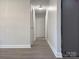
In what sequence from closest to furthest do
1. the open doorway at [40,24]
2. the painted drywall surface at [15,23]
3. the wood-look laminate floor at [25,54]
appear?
the wood-look laminate floor at [25,54], the painted drywall surface at [15,23], the open doorway at [40,24]

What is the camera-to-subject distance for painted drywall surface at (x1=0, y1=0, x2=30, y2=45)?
6742mm

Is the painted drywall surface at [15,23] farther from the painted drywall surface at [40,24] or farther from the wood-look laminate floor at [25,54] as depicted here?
the painted drywall surface at [40,24]

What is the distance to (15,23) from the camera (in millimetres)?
6785

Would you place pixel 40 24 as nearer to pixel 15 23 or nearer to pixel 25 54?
pixel 15 23

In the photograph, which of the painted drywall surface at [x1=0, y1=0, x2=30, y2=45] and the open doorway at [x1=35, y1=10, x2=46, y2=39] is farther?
the open doorway at [x1=35, y1=10, x2=46, y2=39]

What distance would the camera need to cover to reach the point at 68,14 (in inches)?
197

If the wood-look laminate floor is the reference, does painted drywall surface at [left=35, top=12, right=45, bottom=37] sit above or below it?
above

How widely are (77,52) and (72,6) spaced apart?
1618mm

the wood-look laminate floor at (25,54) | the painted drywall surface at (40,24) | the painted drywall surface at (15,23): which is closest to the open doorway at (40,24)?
the painted drywall surface at (40,24)

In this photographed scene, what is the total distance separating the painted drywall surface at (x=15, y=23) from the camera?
22.1 ft

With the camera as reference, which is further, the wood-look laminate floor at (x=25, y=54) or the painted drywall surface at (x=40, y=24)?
Answer: the painted drywall surface at (x=40, y=24)

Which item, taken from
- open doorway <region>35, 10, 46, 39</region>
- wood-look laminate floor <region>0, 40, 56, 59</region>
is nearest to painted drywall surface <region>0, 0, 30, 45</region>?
wood-look laminate floor <region>0, 40, 56, 59</region>

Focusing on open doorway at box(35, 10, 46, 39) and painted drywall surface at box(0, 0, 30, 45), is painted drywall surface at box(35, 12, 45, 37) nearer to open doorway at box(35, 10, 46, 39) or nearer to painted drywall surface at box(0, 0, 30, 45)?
open doorway at box(35, 10, 46, 39)

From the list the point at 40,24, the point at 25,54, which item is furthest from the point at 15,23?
the point at 40,24
